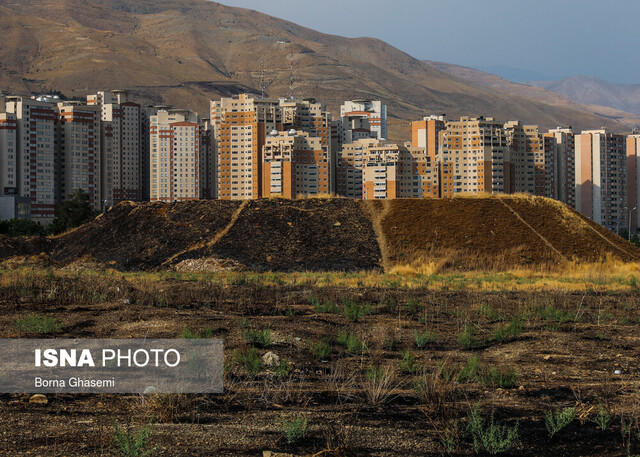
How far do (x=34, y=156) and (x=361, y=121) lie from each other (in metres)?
63.2

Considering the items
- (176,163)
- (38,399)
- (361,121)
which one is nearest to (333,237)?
(38,399)


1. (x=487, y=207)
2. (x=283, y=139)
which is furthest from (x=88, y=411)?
(x=283, y=139)

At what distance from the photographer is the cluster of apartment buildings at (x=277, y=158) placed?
337 ft

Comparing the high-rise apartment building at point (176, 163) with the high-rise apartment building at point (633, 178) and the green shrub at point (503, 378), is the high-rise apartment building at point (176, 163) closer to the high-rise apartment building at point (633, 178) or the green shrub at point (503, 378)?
the high-rise apartment building at point (633, 178)

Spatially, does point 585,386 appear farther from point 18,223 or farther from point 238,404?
point 18,223

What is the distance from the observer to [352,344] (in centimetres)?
1348

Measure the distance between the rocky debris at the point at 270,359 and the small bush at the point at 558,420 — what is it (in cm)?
454

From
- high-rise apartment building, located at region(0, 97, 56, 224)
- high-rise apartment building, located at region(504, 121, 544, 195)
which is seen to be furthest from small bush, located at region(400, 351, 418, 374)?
high-rise apartment building, located at region(0, 97, 56, 224)

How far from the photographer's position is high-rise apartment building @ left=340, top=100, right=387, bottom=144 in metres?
140

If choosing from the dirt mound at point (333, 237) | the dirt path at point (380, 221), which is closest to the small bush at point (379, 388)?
the dirt mound at point (333, 237)

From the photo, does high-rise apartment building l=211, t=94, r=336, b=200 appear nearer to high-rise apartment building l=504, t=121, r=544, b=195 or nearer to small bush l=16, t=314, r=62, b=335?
high-rise apartment building l=504, t=121, r=544, b=195

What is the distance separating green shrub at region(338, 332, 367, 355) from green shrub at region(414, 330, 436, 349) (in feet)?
3.69

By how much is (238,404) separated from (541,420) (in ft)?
12.3

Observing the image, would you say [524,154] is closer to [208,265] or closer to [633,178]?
[633,178]
